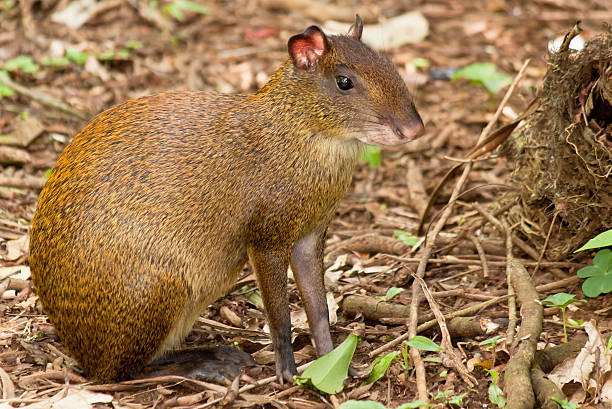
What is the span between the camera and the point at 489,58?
9.39 metres

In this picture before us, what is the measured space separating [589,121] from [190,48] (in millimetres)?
5583

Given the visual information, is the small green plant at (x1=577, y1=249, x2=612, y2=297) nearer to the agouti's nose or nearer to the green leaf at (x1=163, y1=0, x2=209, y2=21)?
the agouti's nose

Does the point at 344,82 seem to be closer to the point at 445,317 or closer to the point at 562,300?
the point at 445,317

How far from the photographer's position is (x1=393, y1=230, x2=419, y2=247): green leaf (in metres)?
6.07

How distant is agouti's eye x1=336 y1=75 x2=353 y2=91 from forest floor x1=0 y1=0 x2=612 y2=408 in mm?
1398

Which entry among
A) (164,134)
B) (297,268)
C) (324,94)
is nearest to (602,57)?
(324,94)

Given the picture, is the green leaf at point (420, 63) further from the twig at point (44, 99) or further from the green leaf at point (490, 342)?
the green leaf at point (490, 342)

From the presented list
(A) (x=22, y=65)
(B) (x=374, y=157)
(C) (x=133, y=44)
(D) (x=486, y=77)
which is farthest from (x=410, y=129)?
(C) (x=133, y=44)

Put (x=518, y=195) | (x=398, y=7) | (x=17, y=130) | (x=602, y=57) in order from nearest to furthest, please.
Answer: (x=602, y=57) < (x=518, y=195) < (x=17, y=130) < (x=398, y=7)

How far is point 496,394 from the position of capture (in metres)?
4.17

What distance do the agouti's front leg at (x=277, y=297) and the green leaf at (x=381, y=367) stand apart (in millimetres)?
445

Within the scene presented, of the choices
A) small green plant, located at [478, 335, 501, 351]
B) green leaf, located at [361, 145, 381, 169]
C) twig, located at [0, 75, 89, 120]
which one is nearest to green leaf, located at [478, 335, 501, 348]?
small green plant, located at [478, 335, 501, 351]

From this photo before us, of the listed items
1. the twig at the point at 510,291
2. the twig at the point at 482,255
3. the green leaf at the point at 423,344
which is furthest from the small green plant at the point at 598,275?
the green leaf at the point at 423,344

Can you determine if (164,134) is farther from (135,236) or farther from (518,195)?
(518,195)
